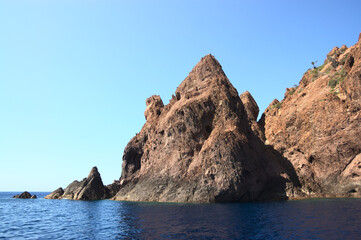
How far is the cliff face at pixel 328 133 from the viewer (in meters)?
51.9

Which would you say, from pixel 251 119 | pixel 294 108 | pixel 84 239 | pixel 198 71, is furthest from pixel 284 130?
pixel 84 239

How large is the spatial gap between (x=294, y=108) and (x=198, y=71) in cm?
2924

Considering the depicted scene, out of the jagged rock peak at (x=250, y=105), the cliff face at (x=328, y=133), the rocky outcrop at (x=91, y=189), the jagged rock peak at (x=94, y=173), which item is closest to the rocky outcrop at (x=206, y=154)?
the cliff face at (x=328, y=133)

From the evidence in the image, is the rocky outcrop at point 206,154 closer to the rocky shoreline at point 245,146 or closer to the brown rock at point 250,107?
the rocky shoreline at point 245,146

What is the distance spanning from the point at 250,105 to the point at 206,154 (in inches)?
1860

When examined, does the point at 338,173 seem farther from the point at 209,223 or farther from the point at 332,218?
the point at 209,223

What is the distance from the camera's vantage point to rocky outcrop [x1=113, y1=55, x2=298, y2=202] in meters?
51.5

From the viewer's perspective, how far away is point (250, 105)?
95.2 m

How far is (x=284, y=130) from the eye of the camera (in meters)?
70.2

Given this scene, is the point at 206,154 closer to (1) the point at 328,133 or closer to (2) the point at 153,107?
(1) the point at 328,133

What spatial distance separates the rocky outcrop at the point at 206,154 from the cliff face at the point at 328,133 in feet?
17.6

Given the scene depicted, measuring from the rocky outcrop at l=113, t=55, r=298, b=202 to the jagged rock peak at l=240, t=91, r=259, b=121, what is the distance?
27.3 m

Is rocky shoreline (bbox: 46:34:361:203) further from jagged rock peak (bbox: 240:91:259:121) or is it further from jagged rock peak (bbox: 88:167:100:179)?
jagged rock peak (bbox: 240:91:259:121)

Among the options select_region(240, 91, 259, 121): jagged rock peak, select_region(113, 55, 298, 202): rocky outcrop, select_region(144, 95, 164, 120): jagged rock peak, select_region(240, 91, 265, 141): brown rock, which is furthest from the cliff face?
select_region(144, 95, 164, 120): jagged rock peak
